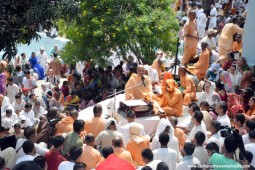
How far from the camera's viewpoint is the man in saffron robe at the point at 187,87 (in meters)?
14.4

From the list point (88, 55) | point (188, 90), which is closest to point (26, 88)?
point (88, 55)

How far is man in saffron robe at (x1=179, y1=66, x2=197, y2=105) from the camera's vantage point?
14.4 meters

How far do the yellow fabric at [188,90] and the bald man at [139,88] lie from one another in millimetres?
1127

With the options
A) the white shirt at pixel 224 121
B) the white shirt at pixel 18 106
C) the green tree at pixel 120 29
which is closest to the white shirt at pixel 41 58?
the green tree at pixel 120 29

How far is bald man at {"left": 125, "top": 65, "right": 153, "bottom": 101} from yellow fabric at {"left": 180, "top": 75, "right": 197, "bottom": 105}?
1.13m

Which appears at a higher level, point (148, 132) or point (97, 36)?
point (97, 36)

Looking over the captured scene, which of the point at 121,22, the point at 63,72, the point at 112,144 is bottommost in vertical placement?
the point at 63,72

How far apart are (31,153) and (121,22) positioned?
7.86m

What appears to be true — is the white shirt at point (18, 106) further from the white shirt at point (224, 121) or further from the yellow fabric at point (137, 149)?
the white shirt at point (224, 121)

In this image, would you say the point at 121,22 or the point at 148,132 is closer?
the point at 148,132

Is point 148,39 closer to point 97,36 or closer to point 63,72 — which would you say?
point 97,36

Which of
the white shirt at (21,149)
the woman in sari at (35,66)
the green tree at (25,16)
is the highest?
the green tree at (25,16)

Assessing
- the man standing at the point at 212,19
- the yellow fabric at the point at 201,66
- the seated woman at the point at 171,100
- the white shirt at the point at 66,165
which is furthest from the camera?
the man standing at the point at 212,19

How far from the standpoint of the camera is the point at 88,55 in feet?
55.8
